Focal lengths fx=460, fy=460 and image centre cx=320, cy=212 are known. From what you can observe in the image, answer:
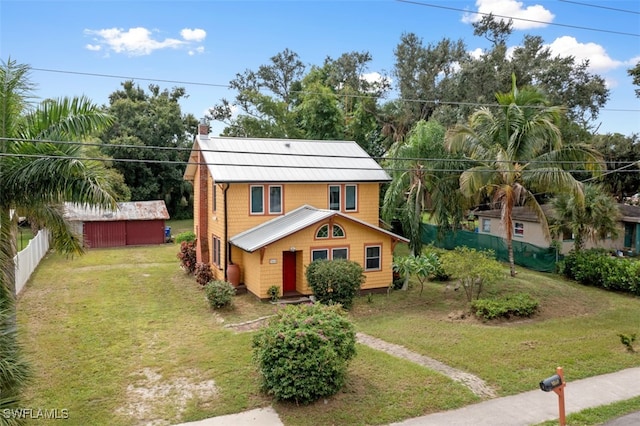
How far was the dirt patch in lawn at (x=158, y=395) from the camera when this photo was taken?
27.4 feet

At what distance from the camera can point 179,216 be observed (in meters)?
47.2

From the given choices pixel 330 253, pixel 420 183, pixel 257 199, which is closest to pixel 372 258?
pixel 330 253

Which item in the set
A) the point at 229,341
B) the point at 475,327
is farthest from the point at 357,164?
the point at 229,341

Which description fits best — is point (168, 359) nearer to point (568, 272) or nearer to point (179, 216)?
point (568, 272)

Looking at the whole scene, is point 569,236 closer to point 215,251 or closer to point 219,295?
point 215,251

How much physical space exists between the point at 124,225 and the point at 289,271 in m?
18.6

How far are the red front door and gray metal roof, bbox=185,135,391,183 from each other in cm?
328

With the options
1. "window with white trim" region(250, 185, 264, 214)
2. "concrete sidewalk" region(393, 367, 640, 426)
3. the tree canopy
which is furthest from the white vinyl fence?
the tree canopy

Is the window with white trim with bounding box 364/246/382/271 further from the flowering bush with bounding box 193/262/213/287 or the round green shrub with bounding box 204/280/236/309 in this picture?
the flowering bush with bounding box 193/262/213/287

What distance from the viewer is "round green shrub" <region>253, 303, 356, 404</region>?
8445 millimetres

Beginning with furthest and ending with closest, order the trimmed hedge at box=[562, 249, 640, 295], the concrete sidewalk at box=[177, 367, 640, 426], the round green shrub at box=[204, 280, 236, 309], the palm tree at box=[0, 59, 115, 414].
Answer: the trimmed hedge at box=[562, 249, 640, 295], the round green shrub at box=[204, 280, 236, 309], the palm tree at box=[0, 59, 115, 414], the concrete sidewalk at box=[177, 367, 640, 426]

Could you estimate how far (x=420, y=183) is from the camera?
1877 cm

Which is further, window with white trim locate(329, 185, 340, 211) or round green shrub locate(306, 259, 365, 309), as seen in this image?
window with white trim locate(329, 185, 340, 211)

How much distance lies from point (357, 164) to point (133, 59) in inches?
412
